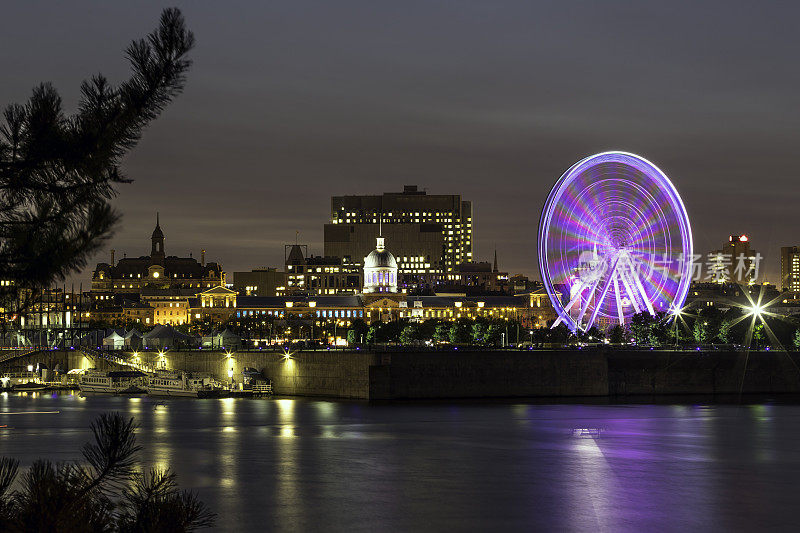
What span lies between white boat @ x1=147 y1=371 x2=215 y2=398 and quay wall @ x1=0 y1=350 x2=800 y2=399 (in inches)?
85.6

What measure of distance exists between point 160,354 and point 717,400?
51.5m

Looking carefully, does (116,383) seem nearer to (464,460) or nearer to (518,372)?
(518,372)

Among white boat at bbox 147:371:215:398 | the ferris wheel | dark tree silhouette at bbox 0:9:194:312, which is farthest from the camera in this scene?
white boat at bbox 147:371:215:398

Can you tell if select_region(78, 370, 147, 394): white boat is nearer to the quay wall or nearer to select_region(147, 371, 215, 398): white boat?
select_region(147, 371, 215, 398): white boat

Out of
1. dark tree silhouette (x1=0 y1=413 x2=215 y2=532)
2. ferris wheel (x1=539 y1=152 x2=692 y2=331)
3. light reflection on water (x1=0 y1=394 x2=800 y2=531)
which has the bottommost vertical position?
light reflection on water (x1=0 y1=394 x2=800 y2=531)

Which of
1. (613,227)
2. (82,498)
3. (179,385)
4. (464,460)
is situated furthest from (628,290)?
(82,498)

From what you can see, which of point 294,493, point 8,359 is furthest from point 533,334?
point 294,493

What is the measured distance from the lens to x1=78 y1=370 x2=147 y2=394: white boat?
11144cm

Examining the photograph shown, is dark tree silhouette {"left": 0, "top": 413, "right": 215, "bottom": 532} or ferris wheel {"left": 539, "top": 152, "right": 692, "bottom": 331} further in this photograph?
ferris wheel {"left": 539, "top": 152, "right": 692, "bottom": 331}

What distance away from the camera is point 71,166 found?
545 inches

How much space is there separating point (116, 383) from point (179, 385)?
26.0 feet

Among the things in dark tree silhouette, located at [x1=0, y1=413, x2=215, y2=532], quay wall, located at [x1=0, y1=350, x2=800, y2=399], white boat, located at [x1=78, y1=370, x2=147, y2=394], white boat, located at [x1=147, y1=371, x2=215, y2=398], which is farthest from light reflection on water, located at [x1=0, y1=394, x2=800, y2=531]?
dark tree silhouette, located at [x1=0, y1=413, x2=215, y2=532]

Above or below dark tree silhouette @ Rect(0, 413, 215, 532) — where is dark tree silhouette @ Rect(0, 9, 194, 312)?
above

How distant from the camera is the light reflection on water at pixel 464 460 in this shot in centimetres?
4412
